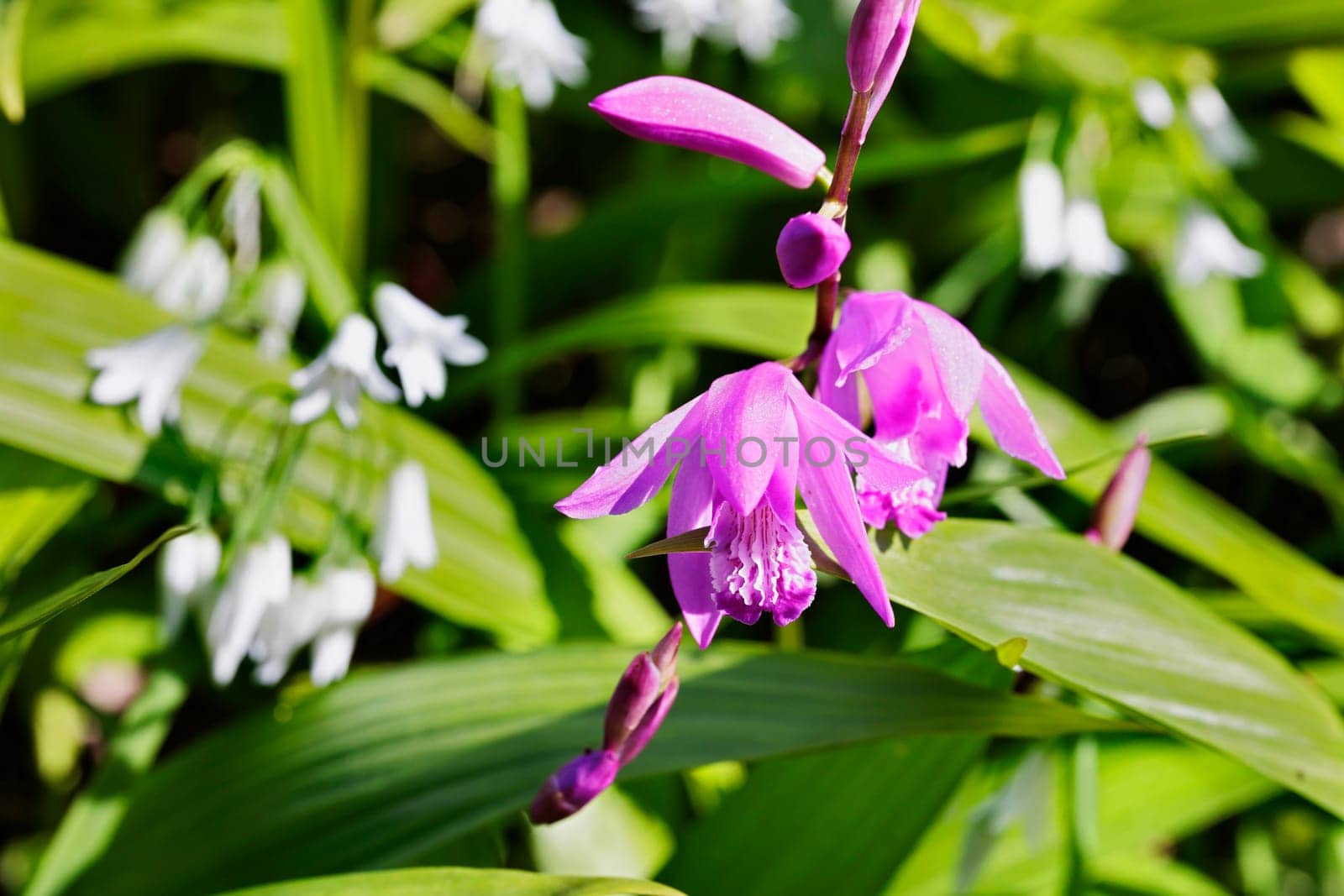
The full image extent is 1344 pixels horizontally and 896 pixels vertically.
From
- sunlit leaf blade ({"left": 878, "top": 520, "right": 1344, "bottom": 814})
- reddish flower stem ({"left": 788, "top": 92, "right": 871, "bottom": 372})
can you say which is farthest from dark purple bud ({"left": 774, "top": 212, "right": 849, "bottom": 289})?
sunlit leaf blade ({"left": 878, "top": 520, "right": 1344, "bottom": 814})

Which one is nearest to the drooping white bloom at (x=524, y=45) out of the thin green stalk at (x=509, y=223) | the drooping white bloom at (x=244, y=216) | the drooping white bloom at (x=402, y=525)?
the thin green stalk at (x=509, y=223)

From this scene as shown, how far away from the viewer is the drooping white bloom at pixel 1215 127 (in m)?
1.63

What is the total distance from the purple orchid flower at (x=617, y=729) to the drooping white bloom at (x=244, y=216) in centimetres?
90

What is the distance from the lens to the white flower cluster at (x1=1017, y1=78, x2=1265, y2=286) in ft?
4.88

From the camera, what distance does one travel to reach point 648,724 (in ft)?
2.38

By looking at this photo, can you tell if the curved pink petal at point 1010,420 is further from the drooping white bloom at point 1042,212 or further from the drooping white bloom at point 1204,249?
the drooping white bloom at point 1204,249

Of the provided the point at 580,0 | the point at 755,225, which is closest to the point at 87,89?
the point at 580,0

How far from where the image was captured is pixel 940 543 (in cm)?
82

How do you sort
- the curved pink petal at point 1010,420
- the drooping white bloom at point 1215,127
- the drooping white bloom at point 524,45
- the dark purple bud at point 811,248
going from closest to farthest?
the dark purple bud at point 811,248, the curved pink petal at point 1010,420, the drooping white bloom at point 524,45, the drooping white bloom at point 1215,127

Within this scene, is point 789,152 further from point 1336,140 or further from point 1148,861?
point 1336,140

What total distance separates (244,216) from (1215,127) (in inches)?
58.6

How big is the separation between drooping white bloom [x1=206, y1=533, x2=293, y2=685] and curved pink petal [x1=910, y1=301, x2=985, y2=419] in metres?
0.69

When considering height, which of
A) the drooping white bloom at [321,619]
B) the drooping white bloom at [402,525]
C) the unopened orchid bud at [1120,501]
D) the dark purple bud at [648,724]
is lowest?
the drooping white bloom at [321,619]

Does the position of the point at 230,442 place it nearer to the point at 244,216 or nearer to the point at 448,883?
the point at 244,216
